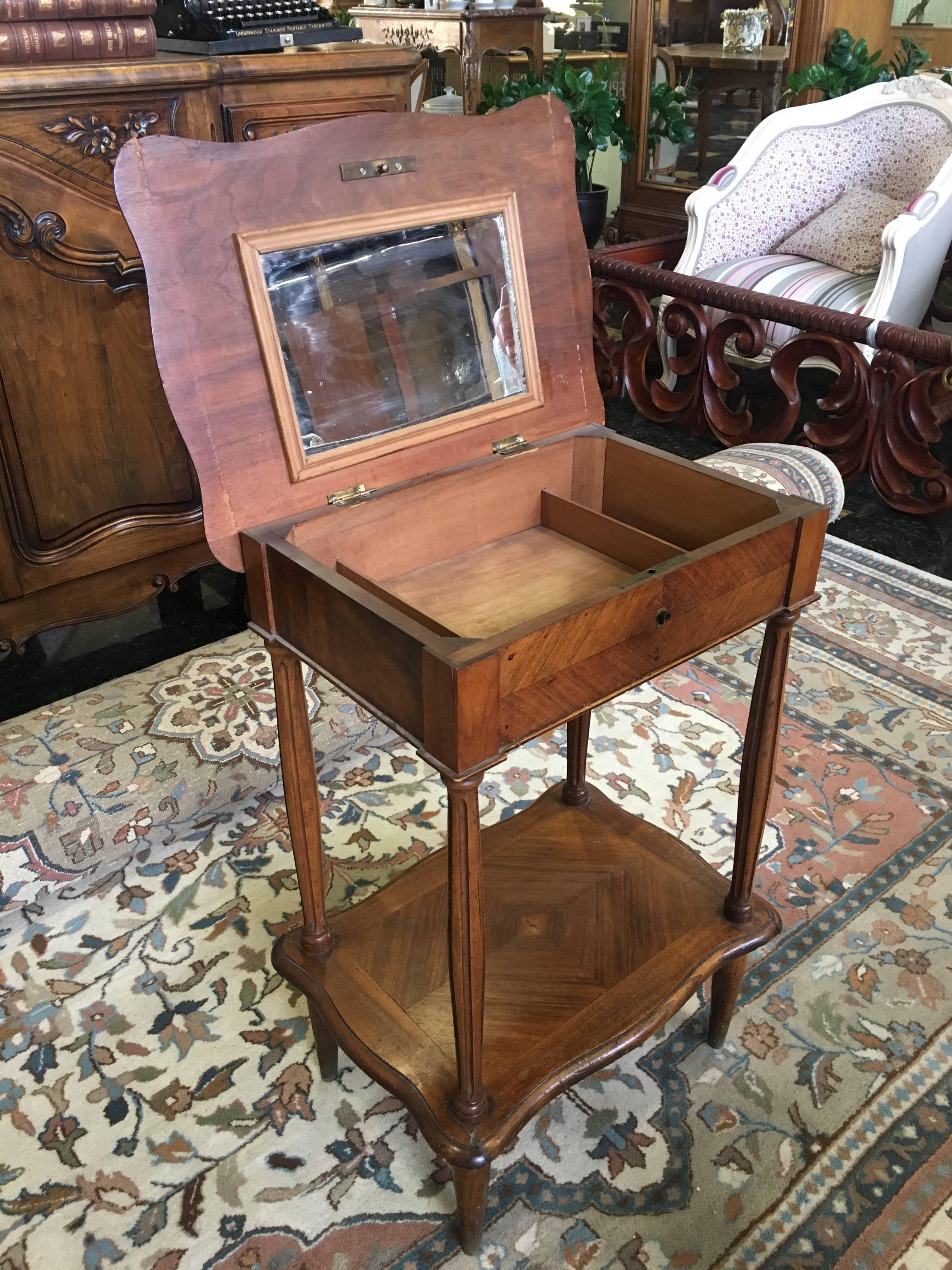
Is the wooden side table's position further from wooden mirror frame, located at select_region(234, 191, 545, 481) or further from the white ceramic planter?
wooden mirror frame, located at select_region(234, 191, 545, 481)

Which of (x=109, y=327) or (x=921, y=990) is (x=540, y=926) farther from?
(x=109, y=327)

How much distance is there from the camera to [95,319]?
2.08m

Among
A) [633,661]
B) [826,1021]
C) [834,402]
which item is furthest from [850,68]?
[633,661]

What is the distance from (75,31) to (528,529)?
1302 mm

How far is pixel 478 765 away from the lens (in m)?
1.01

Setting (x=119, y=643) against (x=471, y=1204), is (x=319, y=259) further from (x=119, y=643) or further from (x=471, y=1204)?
(x=119, y=643)

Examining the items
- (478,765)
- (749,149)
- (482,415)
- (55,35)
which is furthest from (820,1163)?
(749,149)

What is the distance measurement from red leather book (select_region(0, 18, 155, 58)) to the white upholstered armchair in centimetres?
228

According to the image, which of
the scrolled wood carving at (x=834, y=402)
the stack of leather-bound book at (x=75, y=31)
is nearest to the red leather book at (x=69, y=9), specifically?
the stack of leather-bound book at (x=75, y=31)

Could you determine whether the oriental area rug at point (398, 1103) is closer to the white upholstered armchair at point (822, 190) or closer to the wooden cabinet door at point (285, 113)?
the wooden cabinet door at point (285, 113)

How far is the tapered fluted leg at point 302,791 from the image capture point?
1.28 meters

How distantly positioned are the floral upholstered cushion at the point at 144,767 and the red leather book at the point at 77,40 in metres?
1.20

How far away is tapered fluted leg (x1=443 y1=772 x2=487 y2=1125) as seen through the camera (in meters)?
1.05

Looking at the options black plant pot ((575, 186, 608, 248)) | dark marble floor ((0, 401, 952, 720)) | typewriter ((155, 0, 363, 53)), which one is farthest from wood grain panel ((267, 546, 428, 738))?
black plant pot ((575, 186, 608, 248))
